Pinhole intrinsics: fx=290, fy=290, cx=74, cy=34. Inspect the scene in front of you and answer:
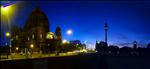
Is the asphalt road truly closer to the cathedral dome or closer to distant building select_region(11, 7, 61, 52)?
distant building select_region(11, 7, 61, 52)

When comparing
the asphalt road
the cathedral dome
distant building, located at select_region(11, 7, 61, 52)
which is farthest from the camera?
the cathedral dome

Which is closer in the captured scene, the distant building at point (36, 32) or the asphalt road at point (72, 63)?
the asphalt road at point (72, 63)

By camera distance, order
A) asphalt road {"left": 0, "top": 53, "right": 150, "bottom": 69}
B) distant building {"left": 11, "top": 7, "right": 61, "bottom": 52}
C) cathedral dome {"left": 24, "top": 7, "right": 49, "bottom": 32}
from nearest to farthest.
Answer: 1. asphalt road {"left": 0, "top": 53, "right": 150, "bottom": 69}
2. distant building {"left": 11, "top": 7, "right": 61, "bottom": 52}
3. cathedral dome {"left": 24, "top": 7, "right": 49, "bottom": 32}

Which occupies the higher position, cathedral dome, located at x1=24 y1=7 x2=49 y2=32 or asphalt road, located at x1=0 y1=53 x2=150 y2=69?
cathedral dome, located at x1=24 y1=7 x2=49 y2=32

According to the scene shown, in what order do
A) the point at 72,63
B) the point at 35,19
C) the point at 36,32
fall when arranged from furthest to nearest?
the point at 35,19 → the point at 36,32 → the point at 72,63

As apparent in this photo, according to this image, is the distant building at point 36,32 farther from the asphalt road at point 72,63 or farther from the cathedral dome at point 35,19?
the asphalt road at point 72,63

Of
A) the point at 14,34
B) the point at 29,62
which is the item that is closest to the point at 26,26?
the point at 14,34

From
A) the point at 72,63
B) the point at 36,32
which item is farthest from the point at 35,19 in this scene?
the point at 72,63

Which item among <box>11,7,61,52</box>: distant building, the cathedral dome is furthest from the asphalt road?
the cathedral dome

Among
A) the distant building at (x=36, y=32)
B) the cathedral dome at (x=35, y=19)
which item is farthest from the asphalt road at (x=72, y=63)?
the cathedral dome at (x=35, y=19)

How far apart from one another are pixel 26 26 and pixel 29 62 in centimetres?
8702

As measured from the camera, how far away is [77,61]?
38125 mm

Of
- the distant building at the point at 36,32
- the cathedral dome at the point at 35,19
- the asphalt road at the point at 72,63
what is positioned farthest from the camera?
the cathedral dome at the point at 35,19

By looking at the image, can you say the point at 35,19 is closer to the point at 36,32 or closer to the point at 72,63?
the point at 36,32
